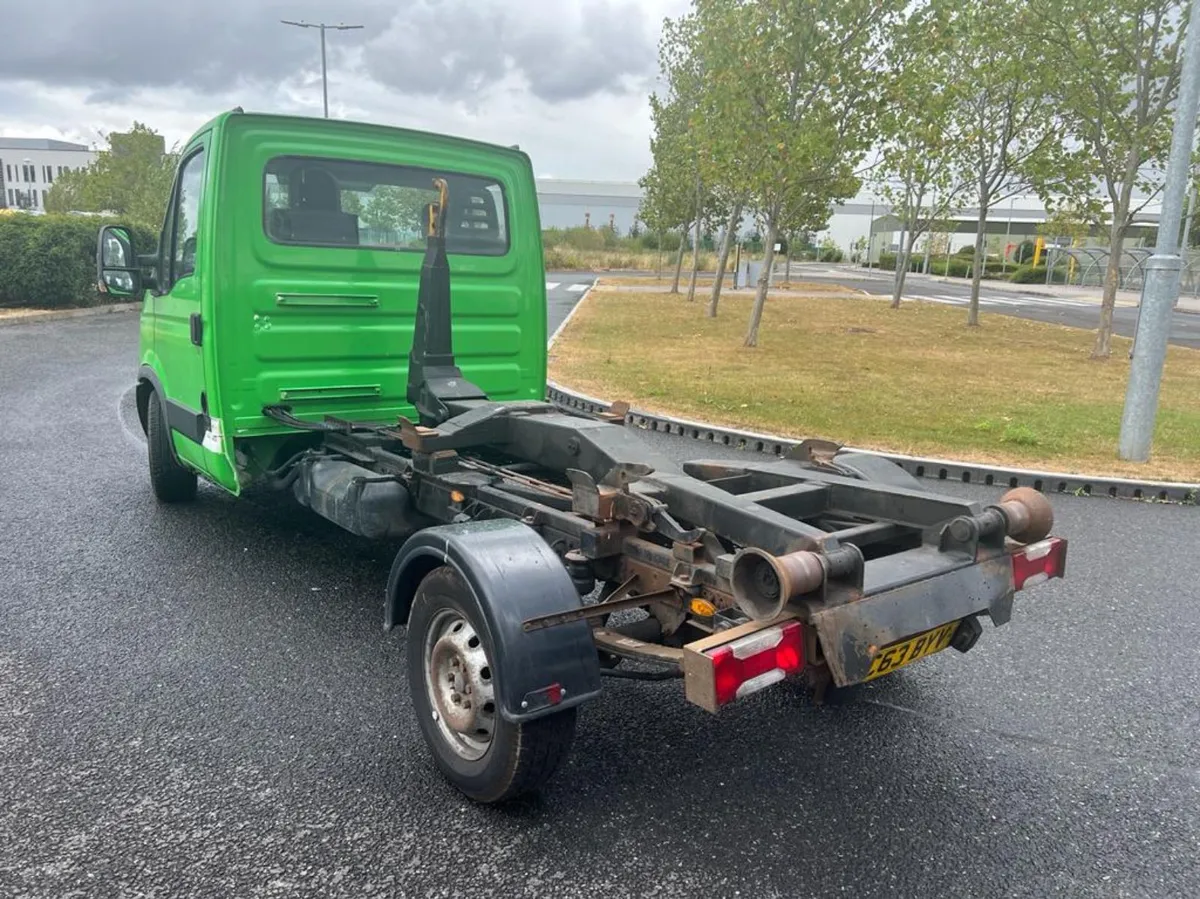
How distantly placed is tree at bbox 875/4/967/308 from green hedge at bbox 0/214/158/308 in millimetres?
14588

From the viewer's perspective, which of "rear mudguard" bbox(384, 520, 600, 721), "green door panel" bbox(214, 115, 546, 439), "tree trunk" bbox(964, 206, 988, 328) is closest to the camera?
"rear mudguard" bbox(384, 520, 600, 721)

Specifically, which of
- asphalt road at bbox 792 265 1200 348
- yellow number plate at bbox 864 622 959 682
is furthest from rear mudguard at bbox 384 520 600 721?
asphalt road at bbox 792 265 1200 348

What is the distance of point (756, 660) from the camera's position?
2.53m

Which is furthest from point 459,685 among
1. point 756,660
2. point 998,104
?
point 998,104

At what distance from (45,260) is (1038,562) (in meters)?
21.1

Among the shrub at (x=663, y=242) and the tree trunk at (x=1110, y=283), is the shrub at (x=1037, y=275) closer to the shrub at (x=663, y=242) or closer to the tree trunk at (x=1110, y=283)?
the shrub at (x=663, y=242)

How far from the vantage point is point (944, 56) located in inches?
767

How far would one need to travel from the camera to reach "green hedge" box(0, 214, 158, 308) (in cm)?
1916

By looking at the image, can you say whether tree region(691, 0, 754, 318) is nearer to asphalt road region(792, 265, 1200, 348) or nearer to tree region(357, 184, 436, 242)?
tree region(357, 184, 436, 242)

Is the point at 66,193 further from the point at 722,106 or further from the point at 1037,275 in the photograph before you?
the point at 1037,275

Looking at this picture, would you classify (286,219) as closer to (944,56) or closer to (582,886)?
(582,886)

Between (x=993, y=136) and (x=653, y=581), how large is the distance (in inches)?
779

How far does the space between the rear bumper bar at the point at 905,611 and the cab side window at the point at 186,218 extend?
3.94 m

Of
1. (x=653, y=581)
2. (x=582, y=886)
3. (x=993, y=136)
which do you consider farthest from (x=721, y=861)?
(x=993, y=136)
